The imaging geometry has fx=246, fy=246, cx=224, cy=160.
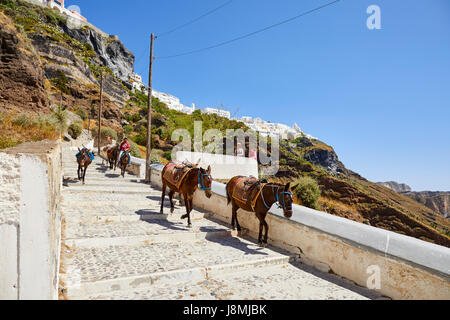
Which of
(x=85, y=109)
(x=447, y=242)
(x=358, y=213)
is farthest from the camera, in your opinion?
(x=85, y=109)

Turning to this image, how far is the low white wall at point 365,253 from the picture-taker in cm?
288

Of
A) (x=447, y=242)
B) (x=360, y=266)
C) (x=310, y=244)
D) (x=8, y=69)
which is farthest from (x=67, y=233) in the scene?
(x=447, y=242)

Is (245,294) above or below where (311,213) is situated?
below

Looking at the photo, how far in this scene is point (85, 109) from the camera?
128ft

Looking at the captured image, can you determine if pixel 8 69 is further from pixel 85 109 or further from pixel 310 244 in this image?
pixel 85 109

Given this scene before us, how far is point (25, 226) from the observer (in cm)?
194

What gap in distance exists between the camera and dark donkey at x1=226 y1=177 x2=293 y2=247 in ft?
14.6

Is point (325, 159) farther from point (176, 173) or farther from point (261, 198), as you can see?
point (261, 198)

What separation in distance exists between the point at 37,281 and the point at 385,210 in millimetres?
42283

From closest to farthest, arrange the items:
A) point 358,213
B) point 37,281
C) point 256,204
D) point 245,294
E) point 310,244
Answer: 1. point 37,281
2. point 245,294
3. point 310,244
4. point 256,204
5. point 358,213

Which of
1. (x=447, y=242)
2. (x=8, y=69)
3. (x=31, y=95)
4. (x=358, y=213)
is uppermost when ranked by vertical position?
(x=8, y=69)

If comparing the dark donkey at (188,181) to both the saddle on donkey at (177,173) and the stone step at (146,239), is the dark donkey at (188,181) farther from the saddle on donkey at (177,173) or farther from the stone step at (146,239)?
the stone step at (146,239)

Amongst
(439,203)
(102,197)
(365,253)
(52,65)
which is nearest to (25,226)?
(365,253)

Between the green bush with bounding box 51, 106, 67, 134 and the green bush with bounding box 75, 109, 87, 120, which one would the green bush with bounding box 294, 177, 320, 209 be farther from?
the green bush with bounding box 75, 109, 87, 120
